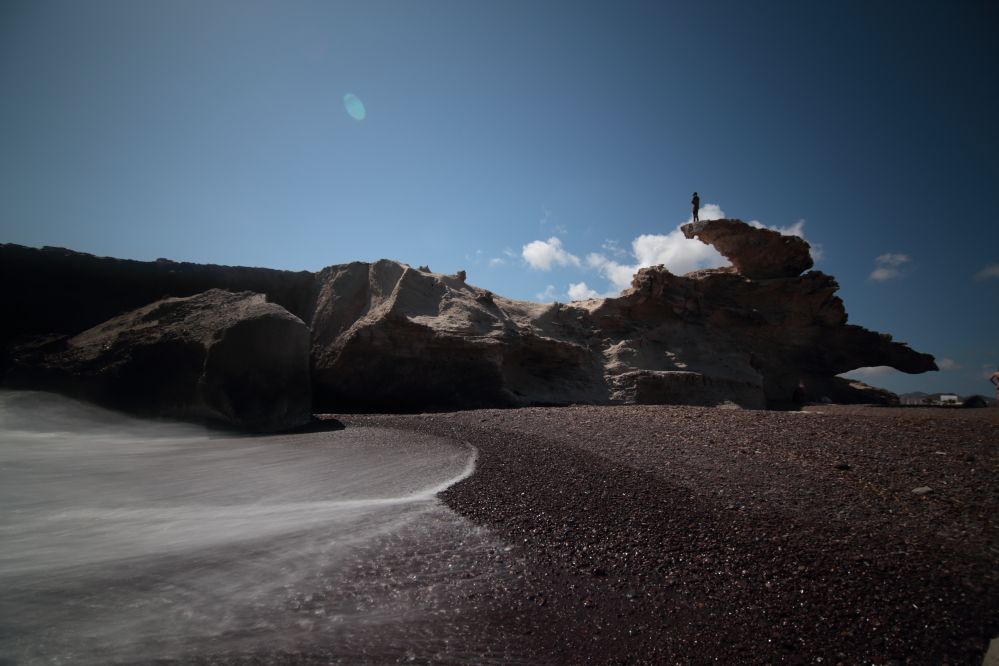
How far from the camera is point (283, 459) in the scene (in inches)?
202

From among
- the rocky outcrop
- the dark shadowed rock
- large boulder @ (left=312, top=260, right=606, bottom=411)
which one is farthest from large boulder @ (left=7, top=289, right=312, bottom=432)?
the dark shadowed rock

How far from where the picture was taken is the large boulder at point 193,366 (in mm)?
7203

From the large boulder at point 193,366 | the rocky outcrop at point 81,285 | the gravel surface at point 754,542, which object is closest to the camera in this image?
the gravel surface at point 754,542

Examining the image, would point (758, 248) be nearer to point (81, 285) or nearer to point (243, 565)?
point (243, 565)

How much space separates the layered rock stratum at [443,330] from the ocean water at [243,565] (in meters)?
5.22

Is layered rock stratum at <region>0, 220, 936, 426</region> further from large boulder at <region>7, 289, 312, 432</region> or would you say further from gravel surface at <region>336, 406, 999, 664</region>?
gravel surface at <region>336, 406, 999, 664</region>

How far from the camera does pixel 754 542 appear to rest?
2.89 meters

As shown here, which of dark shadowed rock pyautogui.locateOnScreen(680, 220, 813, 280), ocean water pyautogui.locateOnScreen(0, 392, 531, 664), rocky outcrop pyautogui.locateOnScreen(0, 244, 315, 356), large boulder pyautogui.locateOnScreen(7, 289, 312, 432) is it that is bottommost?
ocean water pyautogui.locateOnScreen(0, 392, 531, 664)

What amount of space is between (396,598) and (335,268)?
1072 centimetres

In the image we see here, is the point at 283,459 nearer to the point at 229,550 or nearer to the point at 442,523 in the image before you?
the point at 229,550

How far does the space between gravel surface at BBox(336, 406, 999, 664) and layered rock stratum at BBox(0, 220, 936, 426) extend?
5.30m

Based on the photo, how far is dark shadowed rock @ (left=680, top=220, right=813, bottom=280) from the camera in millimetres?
17312

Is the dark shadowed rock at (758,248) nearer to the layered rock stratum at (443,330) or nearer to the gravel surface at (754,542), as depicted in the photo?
the layered rock stratum at (443,330)

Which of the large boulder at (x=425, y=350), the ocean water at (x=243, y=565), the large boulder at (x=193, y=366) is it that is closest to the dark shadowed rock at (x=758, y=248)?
the large boulder at (x=425, y=350)
